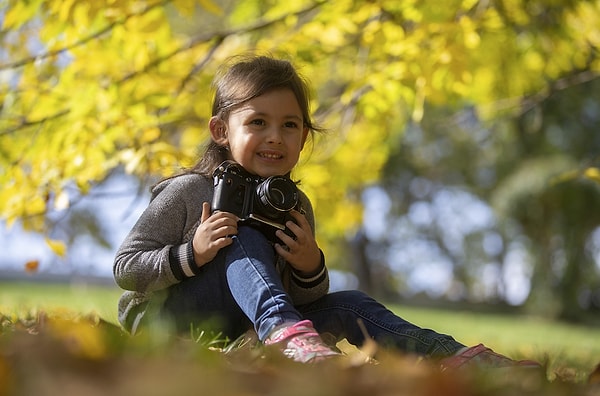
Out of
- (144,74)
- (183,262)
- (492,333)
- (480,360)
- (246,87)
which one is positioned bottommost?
(492,333)

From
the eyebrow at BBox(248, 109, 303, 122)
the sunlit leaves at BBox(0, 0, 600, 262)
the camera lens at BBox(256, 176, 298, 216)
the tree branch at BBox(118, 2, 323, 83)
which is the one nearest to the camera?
the camera lens at BBox(256, 176, 298, 216)

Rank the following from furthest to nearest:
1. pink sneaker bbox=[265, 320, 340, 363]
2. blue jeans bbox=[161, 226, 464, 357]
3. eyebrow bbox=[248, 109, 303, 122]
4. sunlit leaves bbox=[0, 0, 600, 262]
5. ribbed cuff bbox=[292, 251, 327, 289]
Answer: sunlit leaves bbox=[0, 0, 600, 262], eyebrow bbox=[248, 109, 303, 122], ribbed cuff bbox=[292, 251, 327, 289], blue jeans bbox=[161, 226, 464, 357], pink sneaker bbox=[265, 320, 340, 363]

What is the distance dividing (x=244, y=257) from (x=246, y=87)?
2.12 ft

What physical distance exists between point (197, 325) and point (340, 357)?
70 cm

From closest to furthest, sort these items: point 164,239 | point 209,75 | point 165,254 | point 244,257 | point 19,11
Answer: point 244,257 < point 165,254 < point 164,239 < point 19,11 < point 209,75

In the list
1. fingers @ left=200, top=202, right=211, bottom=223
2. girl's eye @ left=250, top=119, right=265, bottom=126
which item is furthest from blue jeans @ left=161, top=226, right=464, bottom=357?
girl's eye @ left=250, top=119, right=265, bottom=126

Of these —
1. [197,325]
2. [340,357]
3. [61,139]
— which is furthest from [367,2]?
[340,357]

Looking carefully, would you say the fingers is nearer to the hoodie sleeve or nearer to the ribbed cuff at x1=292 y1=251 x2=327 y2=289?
the hoodie sleeve

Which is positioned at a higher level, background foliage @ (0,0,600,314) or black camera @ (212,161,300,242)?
background foliage @ (0,0,600,314)

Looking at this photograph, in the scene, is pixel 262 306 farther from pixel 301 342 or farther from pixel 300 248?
pixel 300 248

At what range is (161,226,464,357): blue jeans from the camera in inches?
81.2

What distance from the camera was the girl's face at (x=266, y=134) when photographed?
100 inches

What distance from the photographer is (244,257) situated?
86.9 inches

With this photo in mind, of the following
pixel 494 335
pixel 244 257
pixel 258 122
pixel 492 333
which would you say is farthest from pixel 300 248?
pixel 492 333
